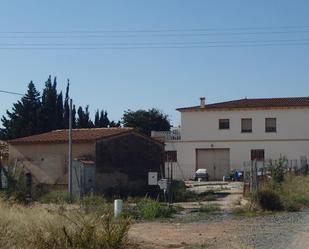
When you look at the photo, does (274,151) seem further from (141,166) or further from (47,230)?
(47,230)

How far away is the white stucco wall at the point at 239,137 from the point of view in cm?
A: 6675

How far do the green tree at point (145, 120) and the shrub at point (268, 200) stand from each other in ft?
231

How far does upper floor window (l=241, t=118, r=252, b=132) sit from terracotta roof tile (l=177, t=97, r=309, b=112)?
1.44m

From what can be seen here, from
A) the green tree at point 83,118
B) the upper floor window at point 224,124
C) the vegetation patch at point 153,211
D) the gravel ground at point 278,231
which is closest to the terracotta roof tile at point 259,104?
the upper floor window at point 224,124

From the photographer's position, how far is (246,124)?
68.5 metres

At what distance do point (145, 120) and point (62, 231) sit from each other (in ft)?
284

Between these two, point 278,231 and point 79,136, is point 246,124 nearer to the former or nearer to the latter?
point 79,136

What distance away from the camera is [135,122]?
324ft

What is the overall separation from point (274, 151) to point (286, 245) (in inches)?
2062

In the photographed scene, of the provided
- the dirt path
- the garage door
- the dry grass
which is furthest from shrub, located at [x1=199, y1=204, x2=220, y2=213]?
the garage door

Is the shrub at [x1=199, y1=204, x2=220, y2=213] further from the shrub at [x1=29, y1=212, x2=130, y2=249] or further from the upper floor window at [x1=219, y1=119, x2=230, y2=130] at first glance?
the upper floor window at [x1=219, y1=119, x2=230, y2=130]

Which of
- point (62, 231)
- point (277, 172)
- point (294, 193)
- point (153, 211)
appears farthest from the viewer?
point (277, 172)

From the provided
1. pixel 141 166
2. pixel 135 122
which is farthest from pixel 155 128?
pixel 141 166

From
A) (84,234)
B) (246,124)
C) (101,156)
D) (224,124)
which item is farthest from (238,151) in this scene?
(84,234)
